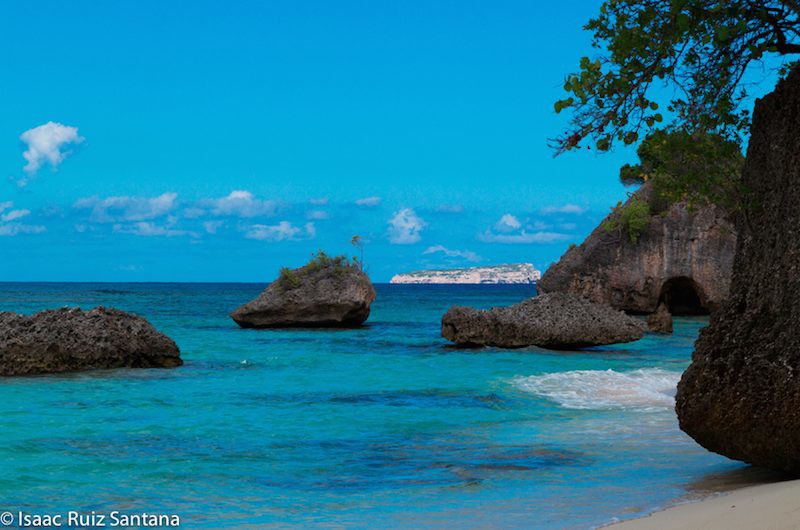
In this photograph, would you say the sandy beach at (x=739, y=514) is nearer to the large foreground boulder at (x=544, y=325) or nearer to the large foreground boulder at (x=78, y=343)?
the large foreground boulder at (x=78, y=343)

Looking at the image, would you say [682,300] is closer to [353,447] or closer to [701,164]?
[353,447]

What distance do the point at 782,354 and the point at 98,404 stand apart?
35.1ft

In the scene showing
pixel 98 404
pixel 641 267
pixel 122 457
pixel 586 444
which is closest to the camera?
pixel 122 457

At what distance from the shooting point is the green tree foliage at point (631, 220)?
47188 millimetres

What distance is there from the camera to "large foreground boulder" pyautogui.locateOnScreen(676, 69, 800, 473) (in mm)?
7305

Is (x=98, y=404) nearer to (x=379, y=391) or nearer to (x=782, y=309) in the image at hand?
(x=379, y=391)

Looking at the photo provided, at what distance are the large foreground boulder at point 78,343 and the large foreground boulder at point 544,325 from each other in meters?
9.13

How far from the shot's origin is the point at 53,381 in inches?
674

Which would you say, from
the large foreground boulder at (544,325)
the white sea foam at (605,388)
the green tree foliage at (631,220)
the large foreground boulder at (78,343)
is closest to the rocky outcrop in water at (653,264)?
the green tree foliage at (631,220)

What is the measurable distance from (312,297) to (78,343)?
53.5 ft

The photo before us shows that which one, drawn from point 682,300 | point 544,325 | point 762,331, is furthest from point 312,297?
point 762,331

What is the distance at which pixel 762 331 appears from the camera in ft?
24.9

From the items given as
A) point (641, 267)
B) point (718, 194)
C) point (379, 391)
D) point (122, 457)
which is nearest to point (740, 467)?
point (718, 194)

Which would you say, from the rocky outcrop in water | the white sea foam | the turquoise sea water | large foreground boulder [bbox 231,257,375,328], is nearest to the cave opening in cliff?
the rocky outcrop in water
